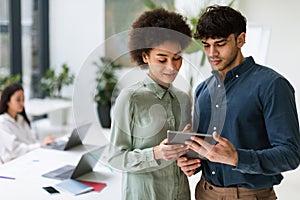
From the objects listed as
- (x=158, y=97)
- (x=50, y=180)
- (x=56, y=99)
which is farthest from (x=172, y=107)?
(x=56, y=99)

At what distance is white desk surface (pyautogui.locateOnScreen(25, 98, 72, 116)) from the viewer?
475 centimetres

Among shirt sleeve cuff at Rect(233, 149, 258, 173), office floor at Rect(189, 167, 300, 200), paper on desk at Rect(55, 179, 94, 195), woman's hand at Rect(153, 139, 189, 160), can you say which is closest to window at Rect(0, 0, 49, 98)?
paper on desk at Rect(55, 179, 94, 195)

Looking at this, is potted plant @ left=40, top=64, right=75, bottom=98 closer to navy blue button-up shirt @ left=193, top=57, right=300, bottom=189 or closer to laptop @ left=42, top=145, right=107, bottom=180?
laptop @ left=42, top=145, right=107, bottom=180

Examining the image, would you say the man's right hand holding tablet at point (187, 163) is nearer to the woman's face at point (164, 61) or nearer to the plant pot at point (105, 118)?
the woman's face at point (164, 61)

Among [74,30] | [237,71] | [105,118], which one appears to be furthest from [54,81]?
[237,71]

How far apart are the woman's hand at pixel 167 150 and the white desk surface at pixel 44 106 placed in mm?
3689

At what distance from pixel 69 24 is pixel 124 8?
86 centimetres

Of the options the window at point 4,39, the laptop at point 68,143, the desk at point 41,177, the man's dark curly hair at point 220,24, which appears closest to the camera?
the man's dark curly hair at point 220,24

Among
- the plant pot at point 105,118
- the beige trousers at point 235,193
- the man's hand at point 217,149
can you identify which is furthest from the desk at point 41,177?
the man's hand at point 217,149

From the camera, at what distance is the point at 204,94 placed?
1375 millimetres

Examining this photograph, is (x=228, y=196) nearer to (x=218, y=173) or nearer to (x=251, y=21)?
(x=218, y=173)

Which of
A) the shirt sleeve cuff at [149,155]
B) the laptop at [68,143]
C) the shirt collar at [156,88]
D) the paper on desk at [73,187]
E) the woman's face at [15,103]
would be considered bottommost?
the laptop at [68,143]

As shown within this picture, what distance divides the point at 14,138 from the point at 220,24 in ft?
7.56

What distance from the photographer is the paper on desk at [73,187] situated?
2.02 m
